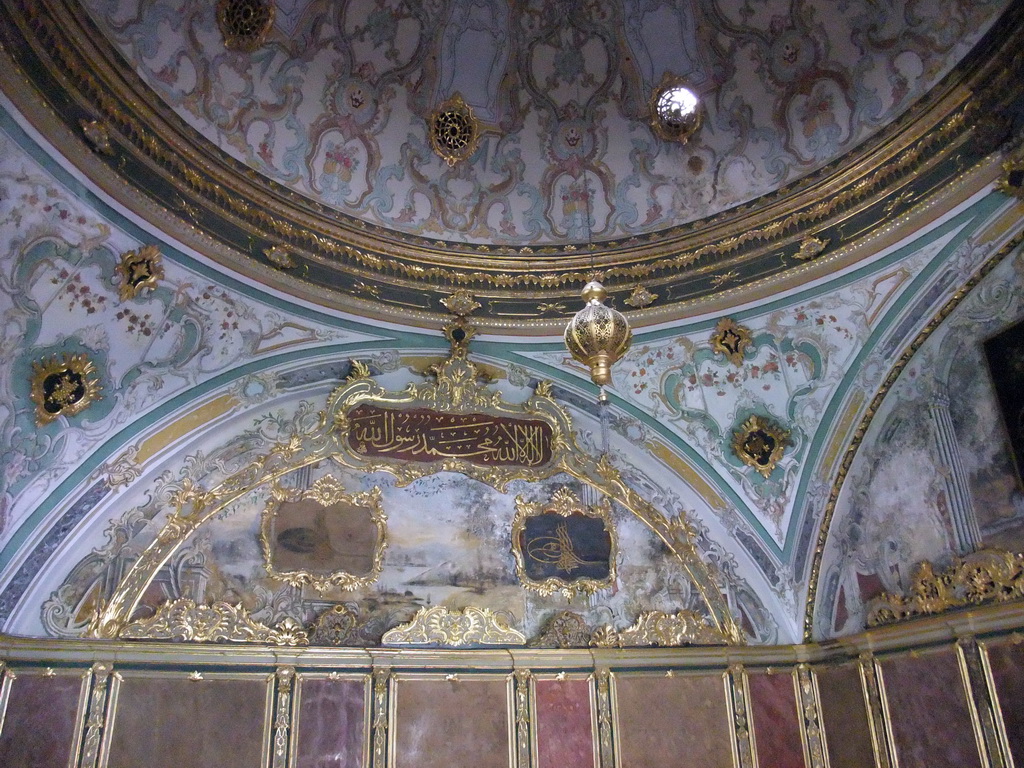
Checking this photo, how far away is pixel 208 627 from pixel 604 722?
4.60 metres

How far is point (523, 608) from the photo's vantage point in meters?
10.1

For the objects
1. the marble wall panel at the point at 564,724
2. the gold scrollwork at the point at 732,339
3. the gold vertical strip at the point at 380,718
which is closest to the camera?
the gold vertical strip at the point at 380,718

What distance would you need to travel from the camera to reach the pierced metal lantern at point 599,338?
6.57 m

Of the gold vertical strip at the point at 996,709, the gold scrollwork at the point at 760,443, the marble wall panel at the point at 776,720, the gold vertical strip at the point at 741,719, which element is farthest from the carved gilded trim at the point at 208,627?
the gold vertical strip at the point at 996,709

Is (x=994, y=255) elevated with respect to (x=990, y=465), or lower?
elevated

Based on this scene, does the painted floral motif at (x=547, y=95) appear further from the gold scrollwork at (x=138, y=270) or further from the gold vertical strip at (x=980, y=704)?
the gold vertical strip at (x=980, y=704)

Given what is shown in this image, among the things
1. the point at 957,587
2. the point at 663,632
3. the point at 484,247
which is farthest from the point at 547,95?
the point at 957,587

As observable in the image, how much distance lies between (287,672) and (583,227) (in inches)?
250

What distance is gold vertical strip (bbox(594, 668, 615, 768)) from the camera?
9.53m

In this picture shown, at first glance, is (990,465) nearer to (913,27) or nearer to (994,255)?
(994,255)

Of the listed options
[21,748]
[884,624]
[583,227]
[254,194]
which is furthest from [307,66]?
[884,624]

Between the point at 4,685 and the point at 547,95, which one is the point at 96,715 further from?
the point at 547,95

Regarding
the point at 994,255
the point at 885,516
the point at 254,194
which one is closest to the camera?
the point at 994,255

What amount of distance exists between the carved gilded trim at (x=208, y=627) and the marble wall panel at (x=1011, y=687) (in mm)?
7025
